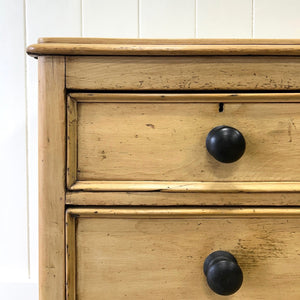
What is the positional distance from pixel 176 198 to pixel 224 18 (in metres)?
0.62

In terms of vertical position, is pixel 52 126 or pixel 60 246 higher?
pixel 52 126

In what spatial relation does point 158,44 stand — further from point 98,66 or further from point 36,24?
point 36,24

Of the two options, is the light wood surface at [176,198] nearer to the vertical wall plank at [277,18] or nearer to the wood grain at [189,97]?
the wood grain at [189,97]

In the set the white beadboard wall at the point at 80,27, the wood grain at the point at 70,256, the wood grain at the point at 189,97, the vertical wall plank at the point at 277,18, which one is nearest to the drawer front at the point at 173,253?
the wood grain at the point at 70,256

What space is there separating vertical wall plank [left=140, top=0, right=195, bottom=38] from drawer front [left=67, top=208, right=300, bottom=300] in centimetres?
58

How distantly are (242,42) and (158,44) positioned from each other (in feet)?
0.42

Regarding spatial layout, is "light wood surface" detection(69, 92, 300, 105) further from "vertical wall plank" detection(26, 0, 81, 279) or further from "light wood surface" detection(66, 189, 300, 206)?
"vertical wall plank" detection(26, 0, 81, 279)

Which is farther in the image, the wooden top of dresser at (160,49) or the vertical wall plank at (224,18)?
the vertical wall plank at (224,18)

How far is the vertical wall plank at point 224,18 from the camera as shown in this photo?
0.84m

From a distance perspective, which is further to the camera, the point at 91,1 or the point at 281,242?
the point at 91,1

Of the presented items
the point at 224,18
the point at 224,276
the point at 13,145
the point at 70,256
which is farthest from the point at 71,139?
the point at 224,18

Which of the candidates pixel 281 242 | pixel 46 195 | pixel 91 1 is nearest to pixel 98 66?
pixel 46 195

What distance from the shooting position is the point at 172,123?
449 millimetres

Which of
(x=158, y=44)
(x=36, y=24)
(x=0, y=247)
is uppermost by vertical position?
(x=36, y=24)
